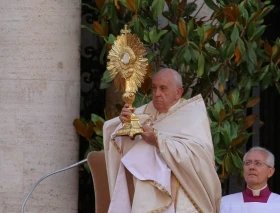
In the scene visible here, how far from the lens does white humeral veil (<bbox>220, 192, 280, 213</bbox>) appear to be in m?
9.60

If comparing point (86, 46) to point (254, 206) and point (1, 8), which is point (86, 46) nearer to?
point (1, 8)

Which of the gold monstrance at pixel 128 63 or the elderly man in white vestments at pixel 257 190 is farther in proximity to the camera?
the gold monstrance at pixel 128 63

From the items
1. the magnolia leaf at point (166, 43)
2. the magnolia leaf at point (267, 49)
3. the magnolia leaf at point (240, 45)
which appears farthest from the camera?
the magnolia leaf at point (267, 49)

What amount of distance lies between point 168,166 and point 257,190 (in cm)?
63

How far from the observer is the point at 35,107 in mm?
11234

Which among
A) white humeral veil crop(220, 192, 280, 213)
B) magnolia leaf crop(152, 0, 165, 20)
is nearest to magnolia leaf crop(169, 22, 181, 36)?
magnolia leaf crop(152, 0, 165, 20)

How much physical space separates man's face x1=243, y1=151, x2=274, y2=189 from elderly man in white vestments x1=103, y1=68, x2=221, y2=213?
32 cm

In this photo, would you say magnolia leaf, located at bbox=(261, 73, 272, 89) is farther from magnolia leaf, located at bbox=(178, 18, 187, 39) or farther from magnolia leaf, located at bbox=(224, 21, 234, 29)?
magnolia leaf, located at bbox=(178, 18, 187, 39)

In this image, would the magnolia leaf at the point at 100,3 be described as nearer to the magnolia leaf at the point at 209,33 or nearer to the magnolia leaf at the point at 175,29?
the magnolia leaf at the point at 175,29

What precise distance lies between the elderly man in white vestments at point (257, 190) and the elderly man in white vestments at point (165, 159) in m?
0.28

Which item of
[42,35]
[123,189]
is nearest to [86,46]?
[42,35]

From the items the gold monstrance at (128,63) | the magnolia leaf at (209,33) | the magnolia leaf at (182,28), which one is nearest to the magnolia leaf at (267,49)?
the magnolia leaf at (209,33)

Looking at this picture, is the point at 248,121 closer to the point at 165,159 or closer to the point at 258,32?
the point at 258,32

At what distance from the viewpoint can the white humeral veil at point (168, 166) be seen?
9727mm
